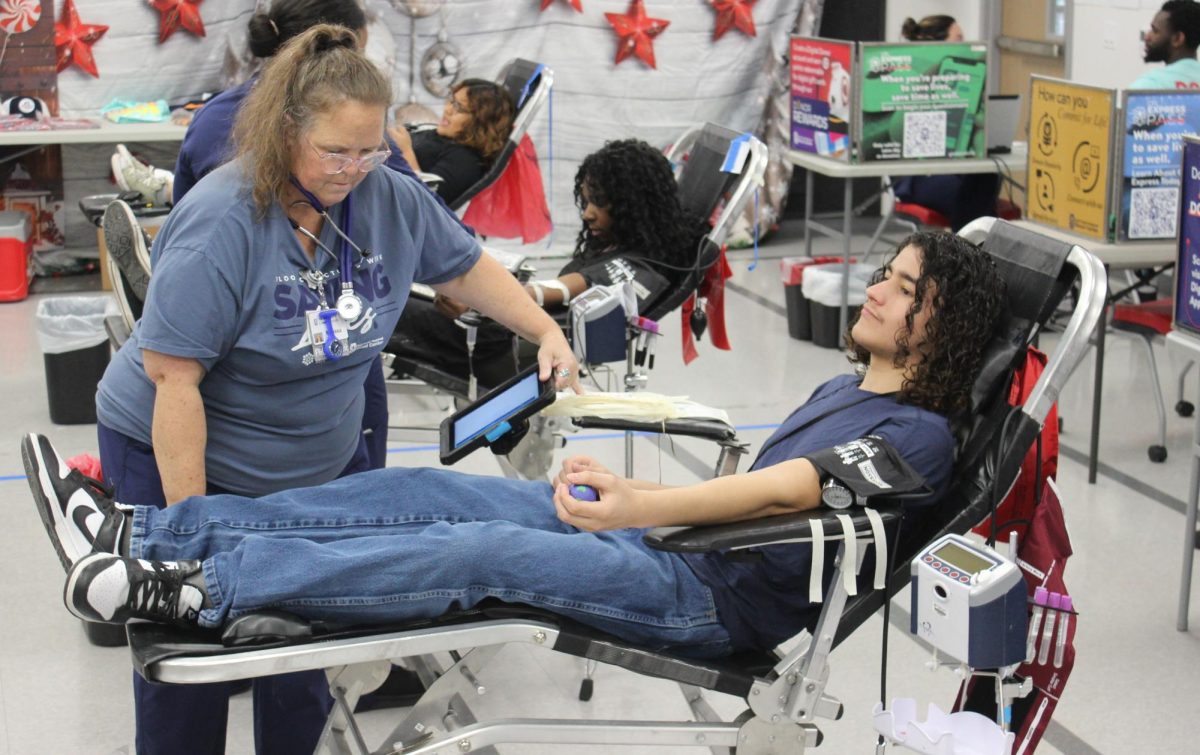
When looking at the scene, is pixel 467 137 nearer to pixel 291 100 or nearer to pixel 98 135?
pixel 98 135

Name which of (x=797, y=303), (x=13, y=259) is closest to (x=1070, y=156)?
(x=797, y=303)

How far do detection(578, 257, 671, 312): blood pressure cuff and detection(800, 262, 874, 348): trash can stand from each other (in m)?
1.73

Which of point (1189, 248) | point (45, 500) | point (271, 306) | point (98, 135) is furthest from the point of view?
point (98, 135)

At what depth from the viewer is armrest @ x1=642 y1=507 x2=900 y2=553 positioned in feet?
6.10

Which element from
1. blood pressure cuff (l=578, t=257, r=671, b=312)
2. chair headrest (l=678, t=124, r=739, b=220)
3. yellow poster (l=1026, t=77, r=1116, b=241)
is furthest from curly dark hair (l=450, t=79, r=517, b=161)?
A: yellow poster (l=1026, t=77, r=1116, b=241)

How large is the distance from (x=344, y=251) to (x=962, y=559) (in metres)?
0.96

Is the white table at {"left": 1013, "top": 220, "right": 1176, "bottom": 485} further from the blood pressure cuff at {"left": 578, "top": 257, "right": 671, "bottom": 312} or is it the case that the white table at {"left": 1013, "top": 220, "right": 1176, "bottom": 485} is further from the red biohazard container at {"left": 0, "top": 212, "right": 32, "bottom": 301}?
the red biohazard container at {"left": 0, "top": 212, "right": 32, "bottom": 301}

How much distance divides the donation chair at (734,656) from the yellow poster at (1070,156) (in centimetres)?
214

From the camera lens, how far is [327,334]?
201 cm

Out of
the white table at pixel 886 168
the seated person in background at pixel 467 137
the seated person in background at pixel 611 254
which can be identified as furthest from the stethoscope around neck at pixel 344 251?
the white table at pixel 886 168

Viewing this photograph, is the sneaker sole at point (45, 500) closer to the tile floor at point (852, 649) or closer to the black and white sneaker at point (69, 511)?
the black and white sneaker at point (69, 511)

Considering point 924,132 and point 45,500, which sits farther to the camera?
point 924,132

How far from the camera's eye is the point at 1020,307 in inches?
87.1

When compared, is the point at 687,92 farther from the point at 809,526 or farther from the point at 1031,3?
the point at 809,526
